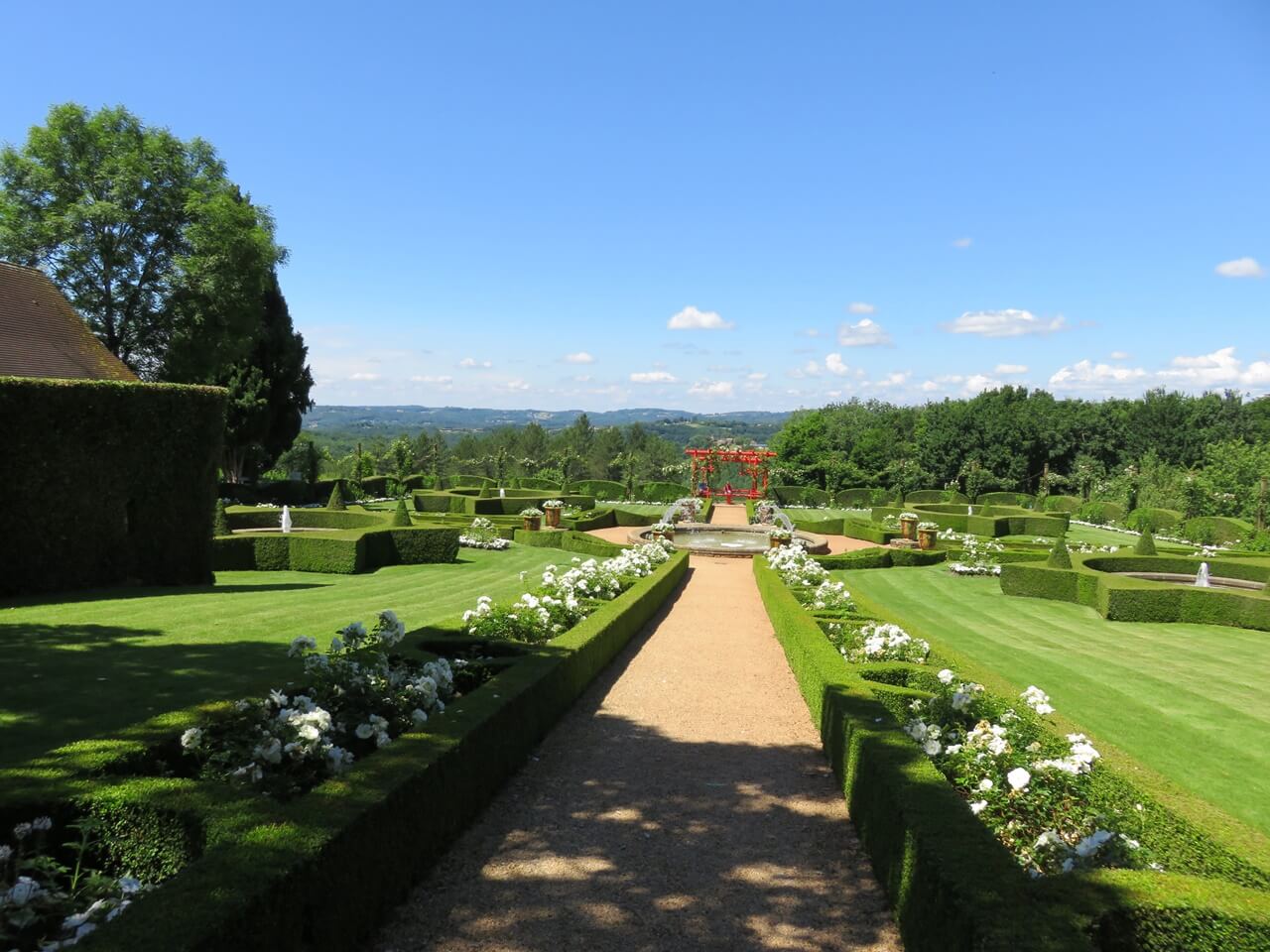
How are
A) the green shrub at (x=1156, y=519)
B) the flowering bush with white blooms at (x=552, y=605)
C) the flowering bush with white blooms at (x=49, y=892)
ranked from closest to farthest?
the flowering bush with white blooms at (x=49, y=892) → the flowering bush with white blooms at (x=552, y=605) → the green shrub at (x=1156, y=519)

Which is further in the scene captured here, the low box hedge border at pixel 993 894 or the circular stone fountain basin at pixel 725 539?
the circular stone fountain basin at pixel 725 539

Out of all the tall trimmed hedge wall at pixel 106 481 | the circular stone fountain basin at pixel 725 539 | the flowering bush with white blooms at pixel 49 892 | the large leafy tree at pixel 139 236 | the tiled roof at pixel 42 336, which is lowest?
the circular stone fountain basin at pixel 725 539

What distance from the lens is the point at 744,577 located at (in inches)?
766

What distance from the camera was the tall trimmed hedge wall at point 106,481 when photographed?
1309 centimetres

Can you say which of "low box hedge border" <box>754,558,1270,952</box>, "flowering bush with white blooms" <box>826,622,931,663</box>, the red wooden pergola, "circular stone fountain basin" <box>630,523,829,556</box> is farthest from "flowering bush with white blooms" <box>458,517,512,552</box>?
the red wooden pergola

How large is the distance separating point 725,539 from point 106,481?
2001cm

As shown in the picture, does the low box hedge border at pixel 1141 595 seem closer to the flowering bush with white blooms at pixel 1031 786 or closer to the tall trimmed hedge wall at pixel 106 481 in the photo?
the flowering bush with white blooms at pixel 1031 786

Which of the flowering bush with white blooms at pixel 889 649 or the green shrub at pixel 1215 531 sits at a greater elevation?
the flowering bush with white blooms at pixel 889 649

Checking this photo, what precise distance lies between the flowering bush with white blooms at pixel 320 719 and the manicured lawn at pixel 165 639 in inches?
26.3

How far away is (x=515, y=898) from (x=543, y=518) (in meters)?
28.7

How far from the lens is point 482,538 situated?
24.8 meters

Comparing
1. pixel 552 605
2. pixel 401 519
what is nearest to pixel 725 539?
pixel 401 519

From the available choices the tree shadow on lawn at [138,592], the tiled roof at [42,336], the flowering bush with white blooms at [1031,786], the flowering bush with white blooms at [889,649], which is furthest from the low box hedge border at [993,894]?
the tiled roof at [42,336]

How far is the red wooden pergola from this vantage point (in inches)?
1860
